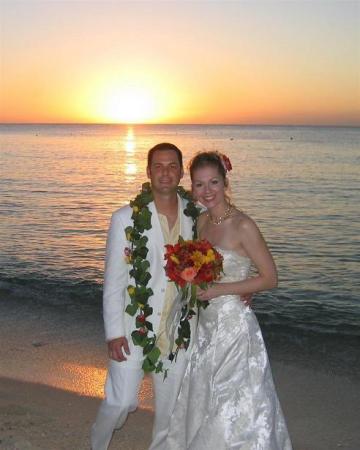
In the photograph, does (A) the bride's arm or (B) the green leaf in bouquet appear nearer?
(A) the bride's arm

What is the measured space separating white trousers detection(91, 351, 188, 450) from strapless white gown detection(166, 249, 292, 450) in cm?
13

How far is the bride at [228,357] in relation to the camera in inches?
167

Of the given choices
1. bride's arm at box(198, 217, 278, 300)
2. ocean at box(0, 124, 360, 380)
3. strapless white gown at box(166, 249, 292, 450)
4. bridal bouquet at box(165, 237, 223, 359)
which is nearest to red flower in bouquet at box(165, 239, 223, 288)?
bridal bouquet at box(165, 237, 223, 359)

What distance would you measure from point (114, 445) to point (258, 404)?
1531 mm

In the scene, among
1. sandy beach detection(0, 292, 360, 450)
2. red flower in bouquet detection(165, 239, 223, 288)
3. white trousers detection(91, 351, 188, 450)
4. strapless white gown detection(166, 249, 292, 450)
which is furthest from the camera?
sandy beach detection(0, 292, 360, 450)

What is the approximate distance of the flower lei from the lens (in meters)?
4.39

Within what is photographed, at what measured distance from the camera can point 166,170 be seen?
444cm

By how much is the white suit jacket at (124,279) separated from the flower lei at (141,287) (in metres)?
0.05

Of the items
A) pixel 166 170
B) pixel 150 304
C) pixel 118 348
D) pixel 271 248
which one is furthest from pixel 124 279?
pixel 271 248

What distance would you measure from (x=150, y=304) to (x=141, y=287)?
16cm

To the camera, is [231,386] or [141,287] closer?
[231,386]

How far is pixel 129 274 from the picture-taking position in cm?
448

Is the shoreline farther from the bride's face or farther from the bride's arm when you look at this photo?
the bride's face

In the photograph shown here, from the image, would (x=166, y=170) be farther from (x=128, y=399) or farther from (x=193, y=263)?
(x=128, y=399)
